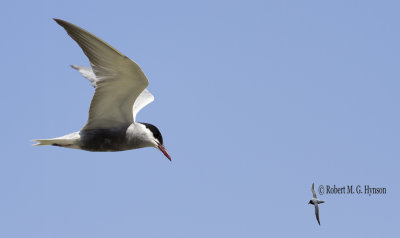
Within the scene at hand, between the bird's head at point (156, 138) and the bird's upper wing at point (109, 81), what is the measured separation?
1.03 feet

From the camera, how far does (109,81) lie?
291 inches

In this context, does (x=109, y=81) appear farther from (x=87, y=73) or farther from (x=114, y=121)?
(x=87, y=73)

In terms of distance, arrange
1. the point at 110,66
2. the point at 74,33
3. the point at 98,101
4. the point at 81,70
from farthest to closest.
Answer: the point at 81,70 → the point at 98,101 → the point at 110,66 → the point at 74,33

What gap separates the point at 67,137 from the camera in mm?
7867

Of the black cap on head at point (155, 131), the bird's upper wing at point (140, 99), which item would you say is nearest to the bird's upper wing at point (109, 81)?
the black cap on head at point (155, 131)

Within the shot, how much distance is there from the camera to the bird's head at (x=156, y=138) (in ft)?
26.0

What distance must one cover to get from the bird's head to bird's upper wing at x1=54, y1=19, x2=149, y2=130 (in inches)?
12.4

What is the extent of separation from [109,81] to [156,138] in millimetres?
1115

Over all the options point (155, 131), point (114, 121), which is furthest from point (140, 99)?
point (155, 131)

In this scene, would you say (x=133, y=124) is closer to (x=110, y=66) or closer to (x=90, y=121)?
(x=90, y=121)

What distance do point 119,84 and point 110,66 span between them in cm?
37

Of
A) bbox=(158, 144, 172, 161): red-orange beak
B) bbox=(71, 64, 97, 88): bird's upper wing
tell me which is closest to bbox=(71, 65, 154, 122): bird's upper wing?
bbox=(71, 64, 97, 88): bird's upper wing

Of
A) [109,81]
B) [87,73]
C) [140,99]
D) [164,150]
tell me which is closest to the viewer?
[109,81]

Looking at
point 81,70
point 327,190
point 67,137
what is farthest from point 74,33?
point 327,190
